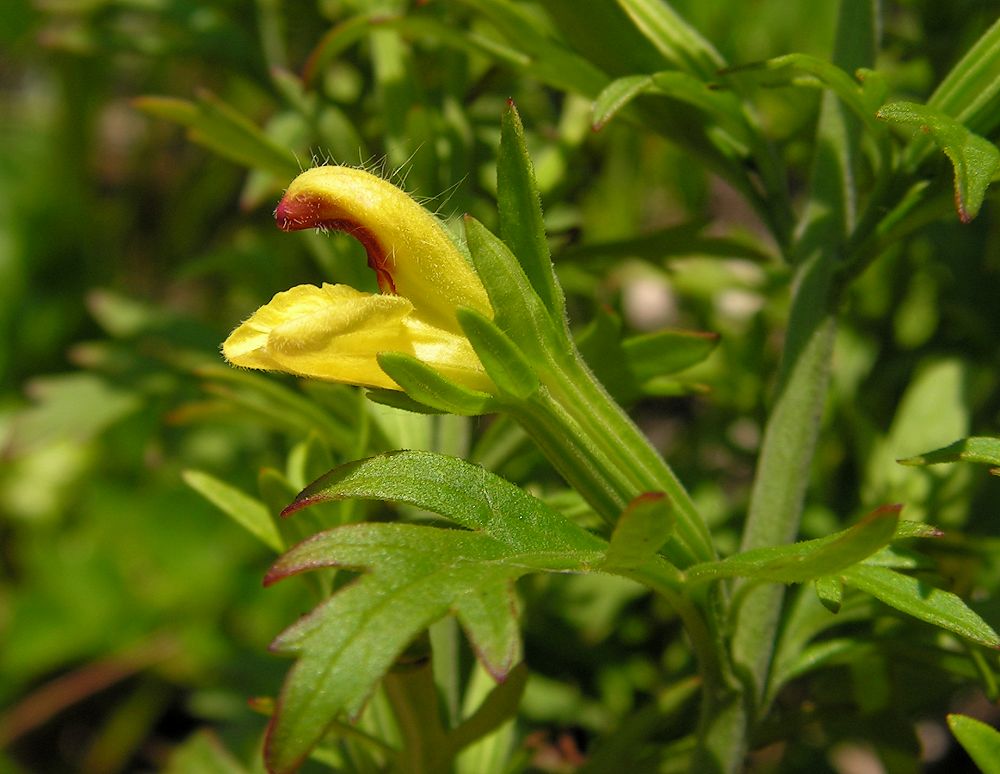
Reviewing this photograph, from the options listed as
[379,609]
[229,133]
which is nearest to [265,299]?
[229,133]

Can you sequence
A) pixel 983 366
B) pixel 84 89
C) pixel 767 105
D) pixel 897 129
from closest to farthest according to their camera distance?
pixel 897 129 → pixel 983 366 → pixel 767 105 → pixel 84 89

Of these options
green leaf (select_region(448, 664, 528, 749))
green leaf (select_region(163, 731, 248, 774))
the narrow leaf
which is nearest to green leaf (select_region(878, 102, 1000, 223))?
the narrow leaf

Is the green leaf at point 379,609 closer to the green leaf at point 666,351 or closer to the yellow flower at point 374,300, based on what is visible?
the yellow flower at point 374,300

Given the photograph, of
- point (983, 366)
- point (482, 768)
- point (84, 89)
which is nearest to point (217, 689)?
point (482, 768)

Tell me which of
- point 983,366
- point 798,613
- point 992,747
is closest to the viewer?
point 992,747

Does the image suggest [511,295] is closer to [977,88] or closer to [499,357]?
[499,357]

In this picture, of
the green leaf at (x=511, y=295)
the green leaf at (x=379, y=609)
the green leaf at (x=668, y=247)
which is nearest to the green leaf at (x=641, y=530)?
the green leaf at (x=379, y=609)

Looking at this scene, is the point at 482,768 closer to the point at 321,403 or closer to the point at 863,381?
the point at 321,403
